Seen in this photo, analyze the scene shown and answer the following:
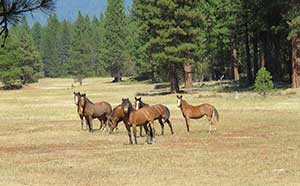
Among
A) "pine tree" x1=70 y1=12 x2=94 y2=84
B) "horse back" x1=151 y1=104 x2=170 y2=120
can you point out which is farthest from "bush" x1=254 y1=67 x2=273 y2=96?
"pine tree" x1=70 y1=12 x2=94 y2=84

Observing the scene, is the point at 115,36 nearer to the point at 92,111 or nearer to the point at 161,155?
the point at 92,111

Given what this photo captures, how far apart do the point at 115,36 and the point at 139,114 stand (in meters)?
92.6

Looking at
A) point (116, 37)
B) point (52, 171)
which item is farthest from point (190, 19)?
point (116, 37)

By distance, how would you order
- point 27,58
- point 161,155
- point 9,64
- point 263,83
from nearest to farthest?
point 161,155 → point 263,83 → point 9,64 → point 27,58

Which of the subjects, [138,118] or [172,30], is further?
[172,30]

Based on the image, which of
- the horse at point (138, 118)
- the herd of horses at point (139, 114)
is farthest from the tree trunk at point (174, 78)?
the horse at point (138, 118)

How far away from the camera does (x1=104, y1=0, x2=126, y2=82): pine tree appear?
112438 millimetres

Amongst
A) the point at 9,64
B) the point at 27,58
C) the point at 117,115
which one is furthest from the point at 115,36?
the point at 117,115

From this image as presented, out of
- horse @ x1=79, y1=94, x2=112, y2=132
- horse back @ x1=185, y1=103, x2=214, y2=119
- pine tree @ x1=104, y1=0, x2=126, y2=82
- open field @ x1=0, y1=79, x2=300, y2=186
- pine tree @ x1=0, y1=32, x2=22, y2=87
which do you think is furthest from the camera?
pine tree @ x1=104, y1=0, x2=126, y2=82

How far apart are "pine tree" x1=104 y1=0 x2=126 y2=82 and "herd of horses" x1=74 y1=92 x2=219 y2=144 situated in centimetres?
8465

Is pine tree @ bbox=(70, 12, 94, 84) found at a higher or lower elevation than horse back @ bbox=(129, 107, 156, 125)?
higher

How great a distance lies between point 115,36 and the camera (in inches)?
4456

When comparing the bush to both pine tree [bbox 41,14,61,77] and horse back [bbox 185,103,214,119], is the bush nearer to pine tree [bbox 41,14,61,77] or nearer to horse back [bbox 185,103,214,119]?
horse back [bbox 185,103,214,119]

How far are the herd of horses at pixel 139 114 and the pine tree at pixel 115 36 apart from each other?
8465 cm
